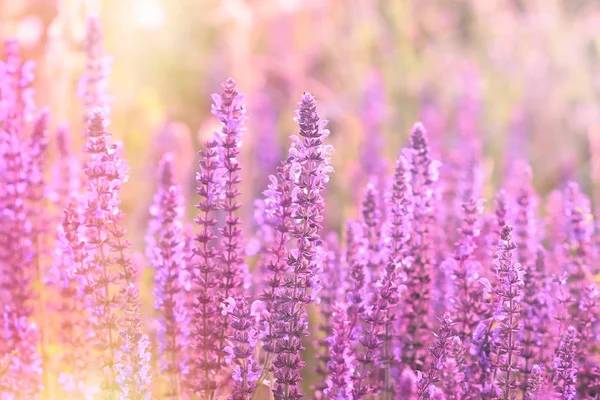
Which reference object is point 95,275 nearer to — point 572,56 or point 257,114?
point 257,114

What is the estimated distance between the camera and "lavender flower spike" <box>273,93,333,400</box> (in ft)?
7.28

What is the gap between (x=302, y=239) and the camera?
2.25 m

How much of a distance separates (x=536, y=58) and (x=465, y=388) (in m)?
6.10

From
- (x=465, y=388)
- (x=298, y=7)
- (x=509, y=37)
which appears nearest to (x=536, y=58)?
(x=509, y=37)

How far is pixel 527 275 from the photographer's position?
2541 millimetres

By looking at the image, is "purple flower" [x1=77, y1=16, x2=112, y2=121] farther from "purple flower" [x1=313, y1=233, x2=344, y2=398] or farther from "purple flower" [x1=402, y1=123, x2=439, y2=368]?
"purple flower" [x1=402, y1=123, x2=439, y2=368]

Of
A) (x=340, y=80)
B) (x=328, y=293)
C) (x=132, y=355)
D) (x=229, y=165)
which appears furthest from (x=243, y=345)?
(x=340, y=80)

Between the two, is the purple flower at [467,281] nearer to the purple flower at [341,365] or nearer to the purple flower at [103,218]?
the purple flower at [341,365]

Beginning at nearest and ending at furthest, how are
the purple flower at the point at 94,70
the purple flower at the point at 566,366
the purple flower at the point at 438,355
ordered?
the purple flower at the point at 438,355 → the purple flower at the point at 566,366 → the purple flower at the point at 94,70

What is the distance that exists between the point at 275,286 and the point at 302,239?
22 centimetres

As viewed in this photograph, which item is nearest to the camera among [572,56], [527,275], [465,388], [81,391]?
[465,388]

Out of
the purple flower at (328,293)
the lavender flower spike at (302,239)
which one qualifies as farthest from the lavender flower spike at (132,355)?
the purple flower at (328,293)

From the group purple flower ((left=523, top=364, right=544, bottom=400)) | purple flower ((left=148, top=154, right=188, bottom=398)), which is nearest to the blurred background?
purple flower ((left=148, top=154, right=188, bottom=398))

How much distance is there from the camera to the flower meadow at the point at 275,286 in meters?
2.28
